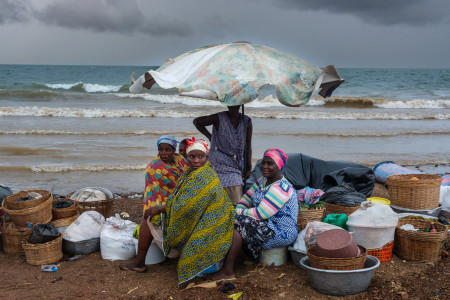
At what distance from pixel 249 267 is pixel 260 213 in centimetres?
59

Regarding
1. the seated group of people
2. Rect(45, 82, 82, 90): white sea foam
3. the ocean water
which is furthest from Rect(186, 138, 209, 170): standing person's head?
Rect(45, 82, 82, 90): white sea foam

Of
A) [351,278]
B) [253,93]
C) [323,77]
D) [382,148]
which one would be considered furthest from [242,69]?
[382,148]

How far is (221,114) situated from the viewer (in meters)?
4.58

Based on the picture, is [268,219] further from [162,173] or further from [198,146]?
[162,173]

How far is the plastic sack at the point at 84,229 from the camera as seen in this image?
4578 mm

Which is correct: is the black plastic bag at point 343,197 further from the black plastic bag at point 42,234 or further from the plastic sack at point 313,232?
the black plastic bag at point 42,234

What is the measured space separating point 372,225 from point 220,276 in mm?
1425

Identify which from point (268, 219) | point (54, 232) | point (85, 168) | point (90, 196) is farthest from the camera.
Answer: point (85, 168)

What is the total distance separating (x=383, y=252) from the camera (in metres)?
4.13

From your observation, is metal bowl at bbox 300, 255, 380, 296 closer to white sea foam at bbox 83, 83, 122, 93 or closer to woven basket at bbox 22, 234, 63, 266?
woven basket at bbox 22, 234, 63, 266

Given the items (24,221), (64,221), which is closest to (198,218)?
(64,221)

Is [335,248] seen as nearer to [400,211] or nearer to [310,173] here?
[400,211]

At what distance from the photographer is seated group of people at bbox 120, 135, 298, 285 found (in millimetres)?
3785

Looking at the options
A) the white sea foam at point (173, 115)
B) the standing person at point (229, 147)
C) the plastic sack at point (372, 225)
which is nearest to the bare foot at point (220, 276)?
the standing person at point (229, 147)
